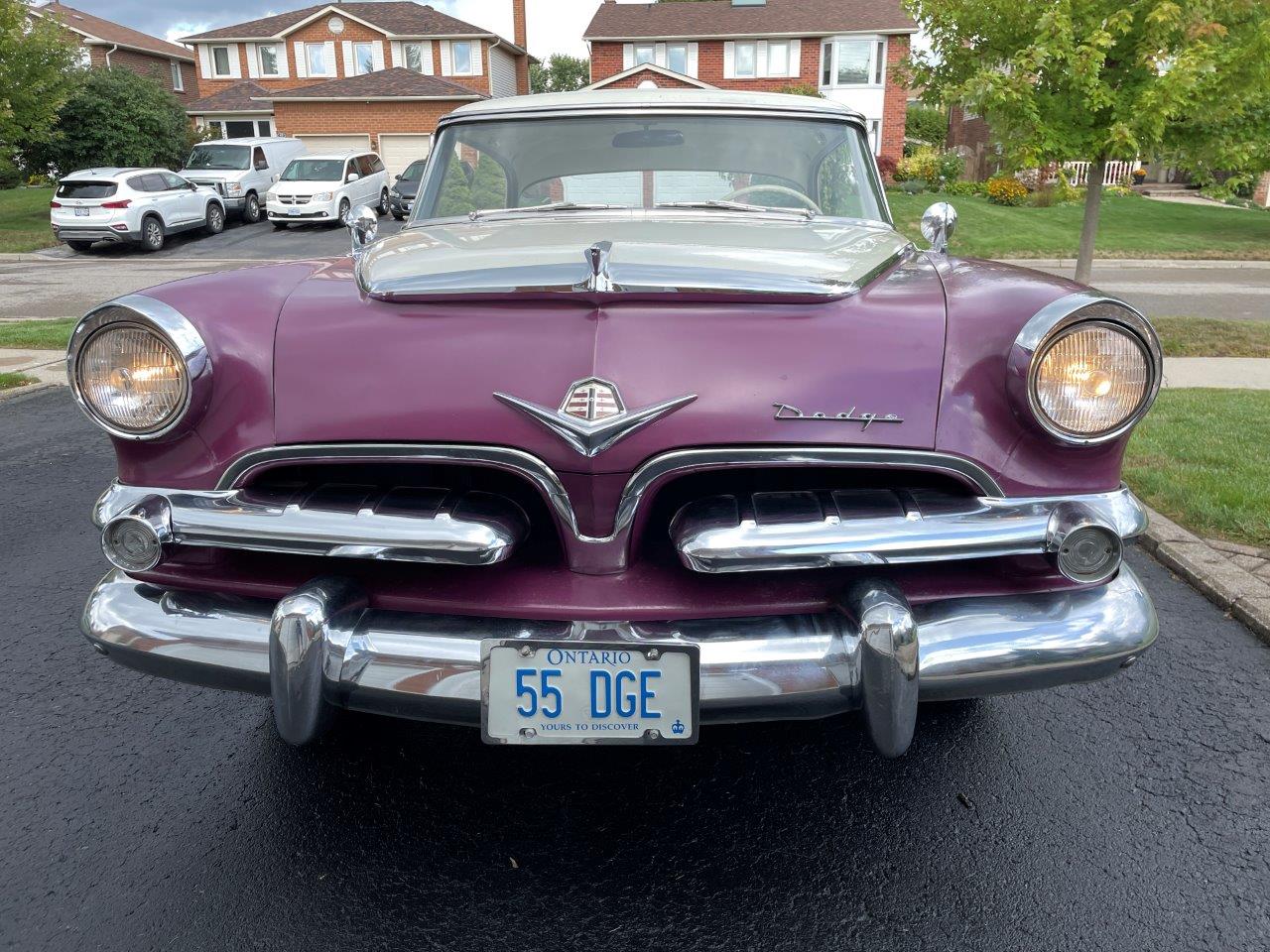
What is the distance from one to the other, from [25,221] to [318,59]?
19246mm

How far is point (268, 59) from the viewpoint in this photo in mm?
39375

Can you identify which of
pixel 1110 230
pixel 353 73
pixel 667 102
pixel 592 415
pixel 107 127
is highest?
pixel 353 73

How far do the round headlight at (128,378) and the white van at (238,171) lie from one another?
21592mm

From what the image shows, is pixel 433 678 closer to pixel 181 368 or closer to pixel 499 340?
pixel 499 340

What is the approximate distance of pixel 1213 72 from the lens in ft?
21.5

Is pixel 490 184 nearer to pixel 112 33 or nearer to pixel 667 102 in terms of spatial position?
pixel 667 102

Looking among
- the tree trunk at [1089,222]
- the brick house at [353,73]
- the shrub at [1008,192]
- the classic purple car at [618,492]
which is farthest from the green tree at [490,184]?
the brick house at [353,73]

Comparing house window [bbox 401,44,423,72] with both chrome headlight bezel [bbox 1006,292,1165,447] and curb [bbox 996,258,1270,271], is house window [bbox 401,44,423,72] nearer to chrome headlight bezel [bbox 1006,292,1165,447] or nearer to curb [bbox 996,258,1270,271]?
curb [bbox 996,258,1270,271]

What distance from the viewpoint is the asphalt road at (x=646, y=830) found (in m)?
1.95

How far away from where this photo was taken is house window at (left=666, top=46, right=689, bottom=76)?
33.9 metres

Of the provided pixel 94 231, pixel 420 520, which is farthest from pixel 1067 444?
pixel 94 231

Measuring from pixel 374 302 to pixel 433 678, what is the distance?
800mm

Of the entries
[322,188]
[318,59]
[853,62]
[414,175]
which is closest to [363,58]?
[318,59]

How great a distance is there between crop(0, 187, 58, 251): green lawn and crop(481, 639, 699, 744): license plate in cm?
2092
